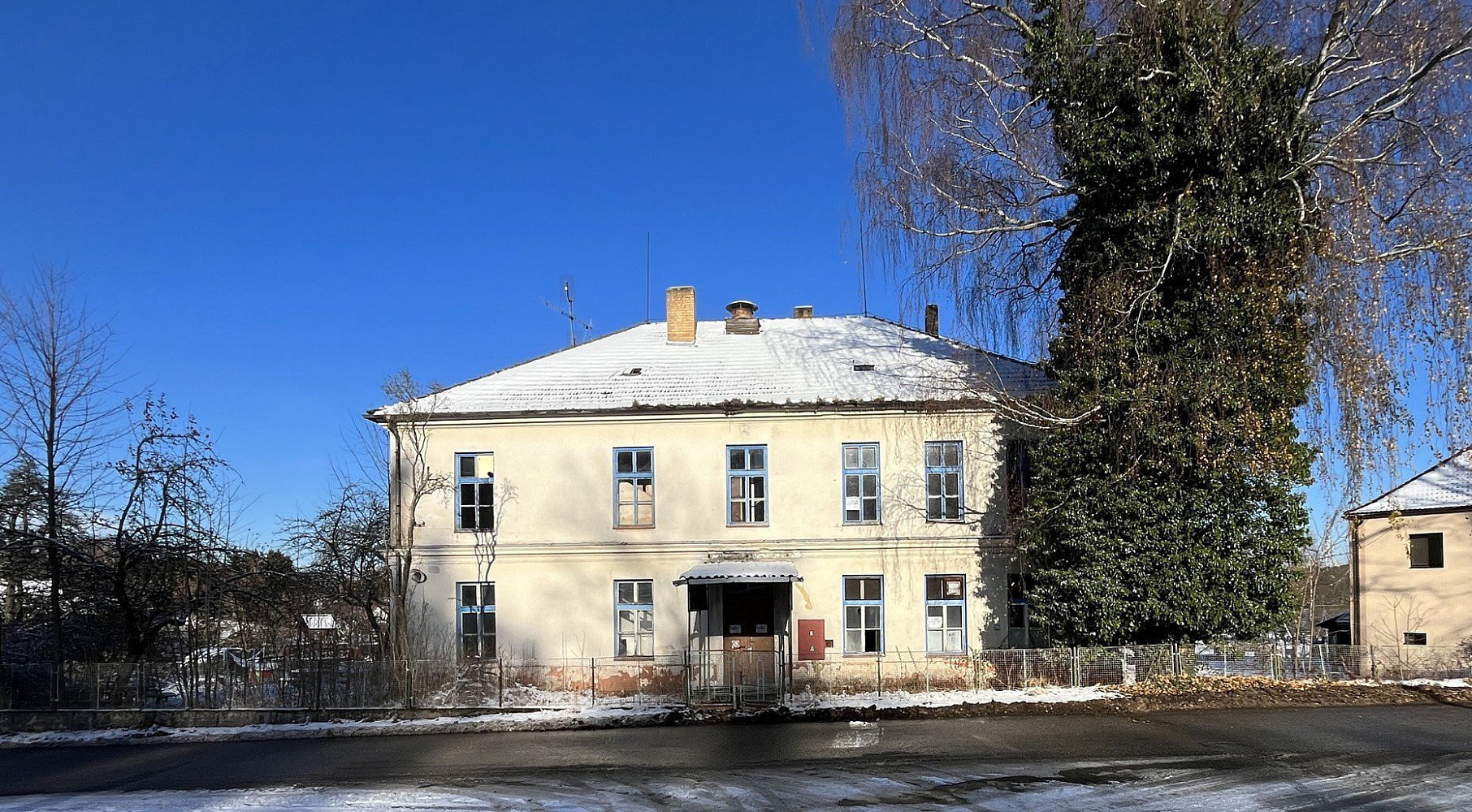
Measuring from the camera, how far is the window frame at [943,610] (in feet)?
64.5

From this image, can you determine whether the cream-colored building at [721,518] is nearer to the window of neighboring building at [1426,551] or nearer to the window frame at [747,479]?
the window frame at [747,479]

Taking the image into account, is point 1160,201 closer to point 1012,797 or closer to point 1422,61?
point 1422,61

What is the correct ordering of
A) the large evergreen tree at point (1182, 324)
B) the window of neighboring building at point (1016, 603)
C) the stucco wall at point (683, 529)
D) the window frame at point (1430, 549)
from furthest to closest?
the window frame at point (1430, 549) < the stucco wall at point (683, 529) < the window of neighboring building at point (1016, 603) < the large evergreen tree at point (1182, 324)

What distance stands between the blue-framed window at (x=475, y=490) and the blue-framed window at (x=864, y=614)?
25.6ft

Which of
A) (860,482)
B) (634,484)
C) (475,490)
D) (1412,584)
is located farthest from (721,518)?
(1412,584)

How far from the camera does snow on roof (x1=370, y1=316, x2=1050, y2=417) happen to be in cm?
2047

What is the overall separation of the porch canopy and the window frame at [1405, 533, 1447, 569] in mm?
16539

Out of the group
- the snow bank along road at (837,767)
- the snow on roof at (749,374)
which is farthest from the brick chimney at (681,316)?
the snow bank along road at (837,767)

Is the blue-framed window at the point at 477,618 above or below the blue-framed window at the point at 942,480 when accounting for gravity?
below

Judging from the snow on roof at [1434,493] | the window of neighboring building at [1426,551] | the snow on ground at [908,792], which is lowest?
the snow on ground at [908,792]

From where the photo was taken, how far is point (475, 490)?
68.5 ft

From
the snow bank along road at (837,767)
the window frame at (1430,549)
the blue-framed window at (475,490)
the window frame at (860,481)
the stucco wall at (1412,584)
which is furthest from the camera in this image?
the window frame at (1430,549)

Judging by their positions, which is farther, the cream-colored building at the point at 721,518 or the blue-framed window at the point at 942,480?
the blue-framed window at the point at 942,480

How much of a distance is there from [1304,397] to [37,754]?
2137 cm
